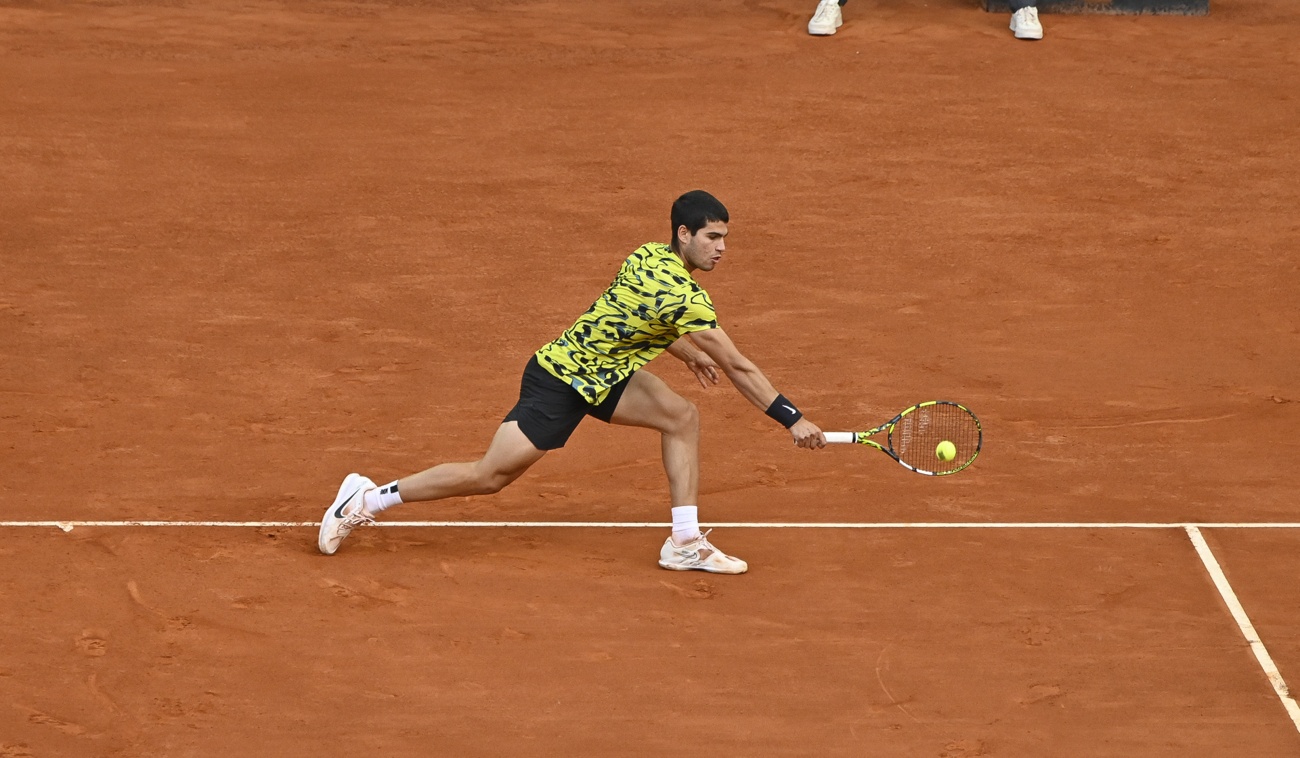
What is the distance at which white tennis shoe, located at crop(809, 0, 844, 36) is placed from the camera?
16922 mm

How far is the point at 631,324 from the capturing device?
753 centimetres

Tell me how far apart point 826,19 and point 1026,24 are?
1984mm

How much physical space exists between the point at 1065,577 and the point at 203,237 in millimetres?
7200

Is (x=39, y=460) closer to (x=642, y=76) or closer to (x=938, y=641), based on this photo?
(x=938, y=641)

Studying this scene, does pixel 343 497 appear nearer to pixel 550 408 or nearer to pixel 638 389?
pixel 550 408

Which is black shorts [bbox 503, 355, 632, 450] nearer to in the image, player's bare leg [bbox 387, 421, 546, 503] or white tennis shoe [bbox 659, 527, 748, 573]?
player's bare leg [bbox 387, 421, 546, 503]

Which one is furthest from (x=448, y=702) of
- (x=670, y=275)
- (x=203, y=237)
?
(x=203, y=237)

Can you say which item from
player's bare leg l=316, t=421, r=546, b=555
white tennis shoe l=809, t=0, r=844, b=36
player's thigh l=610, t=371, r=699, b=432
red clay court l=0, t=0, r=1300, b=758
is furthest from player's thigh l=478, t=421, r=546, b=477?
white tennis shoe l=809, t=0, r=844, b=36

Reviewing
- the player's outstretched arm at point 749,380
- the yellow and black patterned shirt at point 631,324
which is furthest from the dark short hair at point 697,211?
the player's outstretched arm at point 749,380

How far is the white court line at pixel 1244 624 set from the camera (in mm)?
6875

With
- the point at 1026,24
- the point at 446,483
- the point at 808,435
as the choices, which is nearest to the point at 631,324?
the point at 808,435

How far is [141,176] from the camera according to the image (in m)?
13.5

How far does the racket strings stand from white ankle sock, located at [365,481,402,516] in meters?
2.36

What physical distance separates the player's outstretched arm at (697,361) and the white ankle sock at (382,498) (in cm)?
146
